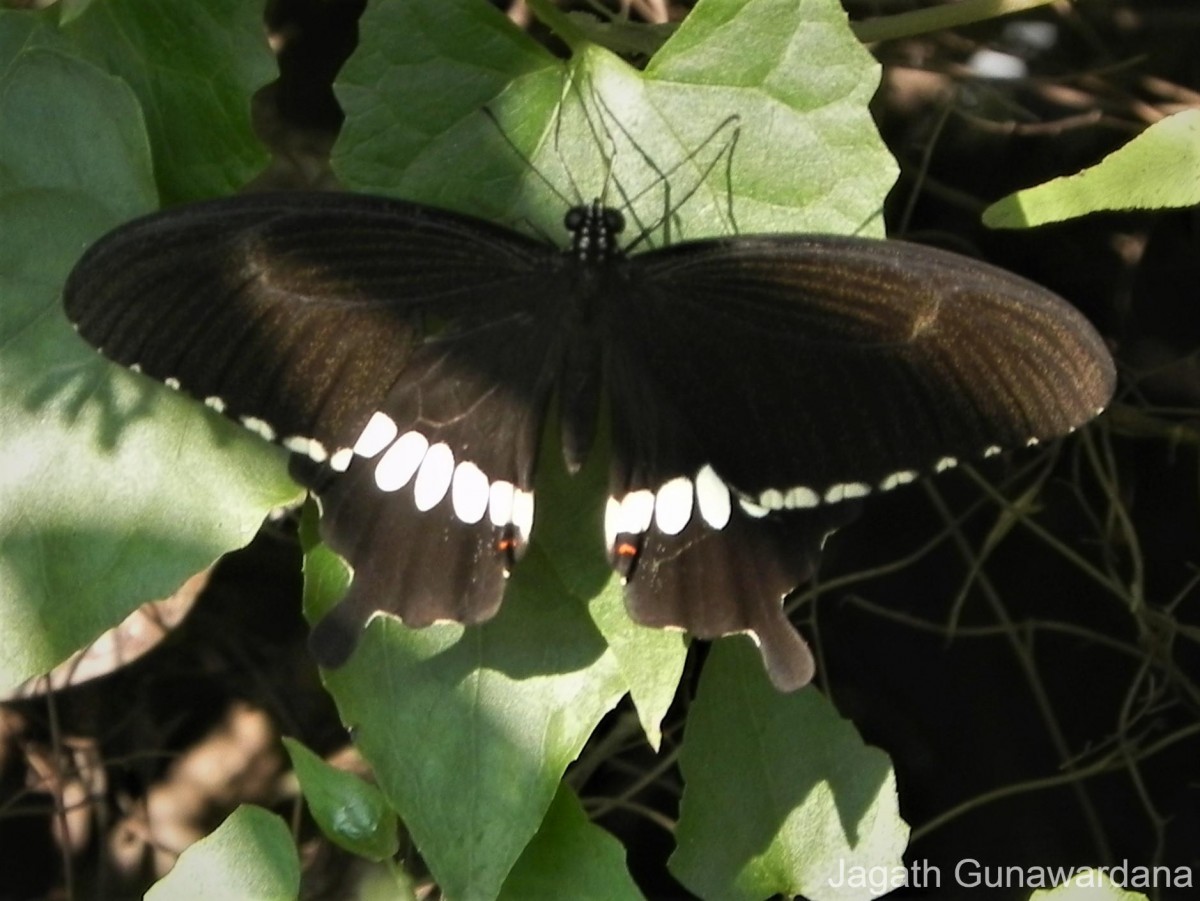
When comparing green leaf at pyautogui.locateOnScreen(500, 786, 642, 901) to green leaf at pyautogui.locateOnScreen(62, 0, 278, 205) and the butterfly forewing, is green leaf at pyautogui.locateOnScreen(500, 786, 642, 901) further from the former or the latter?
green leaf at pyautogui.locateOnScreen(62, 0, 278, 205)

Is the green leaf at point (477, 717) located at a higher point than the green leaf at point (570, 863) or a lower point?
higher

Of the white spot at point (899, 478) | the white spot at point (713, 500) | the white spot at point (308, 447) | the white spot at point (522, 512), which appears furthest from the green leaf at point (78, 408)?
the white spot at point (899, 478)

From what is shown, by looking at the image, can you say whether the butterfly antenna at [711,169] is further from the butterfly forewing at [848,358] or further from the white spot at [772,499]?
the white spot at [772,499]

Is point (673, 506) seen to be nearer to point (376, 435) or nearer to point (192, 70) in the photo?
point (376, 435)

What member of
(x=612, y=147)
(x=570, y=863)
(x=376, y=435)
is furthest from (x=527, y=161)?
(x=570, y=863)

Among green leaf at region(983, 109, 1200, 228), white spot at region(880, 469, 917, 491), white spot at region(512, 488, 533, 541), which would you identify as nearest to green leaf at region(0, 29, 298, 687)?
white spot at region(512, 488, 533, 541)

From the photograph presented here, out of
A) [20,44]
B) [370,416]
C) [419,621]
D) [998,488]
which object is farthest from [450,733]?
[998,488]
